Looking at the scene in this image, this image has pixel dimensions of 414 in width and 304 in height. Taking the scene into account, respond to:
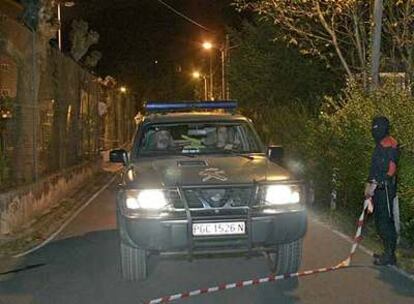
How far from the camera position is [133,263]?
295 inches

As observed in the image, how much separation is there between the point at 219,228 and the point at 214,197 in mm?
307

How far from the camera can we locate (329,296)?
22.4 feet

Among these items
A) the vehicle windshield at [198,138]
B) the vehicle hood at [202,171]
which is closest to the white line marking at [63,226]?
the vehicle windshield at [198,138]

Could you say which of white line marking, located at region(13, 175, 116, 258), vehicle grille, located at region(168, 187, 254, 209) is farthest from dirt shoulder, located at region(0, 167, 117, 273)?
vehicle grille, located at region(168, 187, 254, 209)

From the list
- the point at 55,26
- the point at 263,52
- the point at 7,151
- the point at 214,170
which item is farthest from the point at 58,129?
the point at 263,52

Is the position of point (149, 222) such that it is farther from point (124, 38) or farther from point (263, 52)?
point (124, 38)

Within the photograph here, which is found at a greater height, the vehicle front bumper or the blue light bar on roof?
the blue light bar on roof

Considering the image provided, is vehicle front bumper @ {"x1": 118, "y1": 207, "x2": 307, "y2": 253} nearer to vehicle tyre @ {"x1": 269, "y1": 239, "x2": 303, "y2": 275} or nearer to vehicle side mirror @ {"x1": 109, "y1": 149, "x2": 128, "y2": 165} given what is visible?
vehicle tyre @ {"x1": 269, "y1": 239, "x2": 303, "y2": 275}

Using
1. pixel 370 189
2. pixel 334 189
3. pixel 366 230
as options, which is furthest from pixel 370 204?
pixel 334 189

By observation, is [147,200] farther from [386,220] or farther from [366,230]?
[366,230]

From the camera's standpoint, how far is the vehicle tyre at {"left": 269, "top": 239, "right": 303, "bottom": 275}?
7.55 m

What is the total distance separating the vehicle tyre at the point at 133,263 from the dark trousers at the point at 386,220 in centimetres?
263

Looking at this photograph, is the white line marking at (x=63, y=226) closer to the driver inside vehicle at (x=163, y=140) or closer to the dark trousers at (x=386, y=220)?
the driver inside vehicle at (x=163, y=140)

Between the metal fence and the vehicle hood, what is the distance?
4645 millimetres
